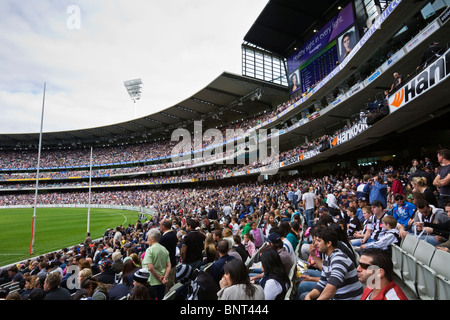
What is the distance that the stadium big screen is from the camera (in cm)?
2138

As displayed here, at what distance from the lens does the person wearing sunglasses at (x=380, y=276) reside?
7.19 feet

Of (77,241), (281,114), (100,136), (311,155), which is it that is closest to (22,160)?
(100,136)

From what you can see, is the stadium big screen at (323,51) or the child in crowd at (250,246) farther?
the stadium big screen at (323,51)

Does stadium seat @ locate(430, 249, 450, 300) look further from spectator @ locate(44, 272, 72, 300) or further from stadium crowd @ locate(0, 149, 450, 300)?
spectator @ locate(44, 272, 72, 300)

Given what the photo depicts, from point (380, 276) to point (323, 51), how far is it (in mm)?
26884

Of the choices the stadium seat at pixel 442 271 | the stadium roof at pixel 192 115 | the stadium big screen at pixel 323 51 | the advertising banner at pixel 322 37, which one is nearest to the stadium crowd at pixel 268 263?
the stadium seat at pixel 442 271

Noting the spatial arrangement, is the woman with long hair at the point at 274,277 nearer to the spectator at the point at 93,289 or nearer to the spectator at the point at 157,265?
the spectator at the point at 157,265

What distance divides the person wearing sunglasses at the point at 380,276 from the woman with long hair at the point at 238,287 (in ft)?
3.48

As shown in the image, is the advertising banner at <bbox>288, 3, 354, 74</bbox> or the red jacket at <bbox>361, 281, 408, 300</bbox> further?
the advertising banner at <bbox>288, 3, 354, 74</bbox>

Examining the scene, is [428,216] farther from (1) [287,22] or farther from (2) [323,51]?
(1) [287,22]

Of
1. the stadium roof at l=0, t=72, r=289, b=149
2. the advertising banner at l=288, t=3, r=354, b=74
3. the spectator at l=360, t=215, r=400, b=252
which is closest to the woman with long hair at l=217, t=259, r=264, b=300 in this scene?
the spectator at l=360, t=215, r=400, b=252

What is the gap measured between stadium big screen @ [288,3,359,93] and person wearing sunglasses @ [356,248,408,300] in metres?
20.9

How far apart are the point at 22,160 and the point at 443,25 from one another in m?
83.4
